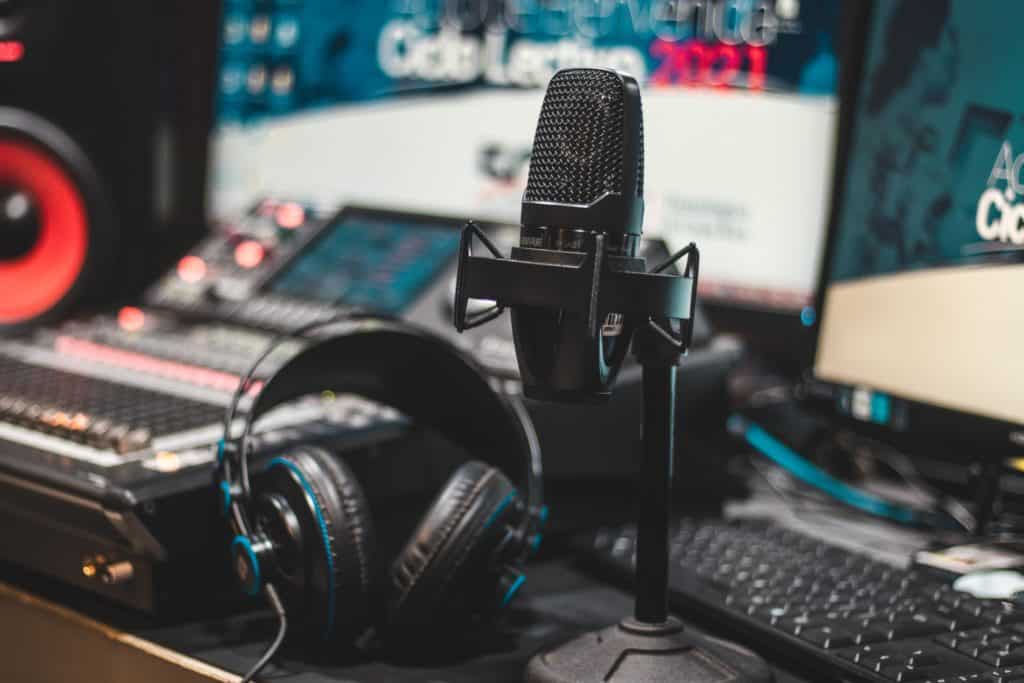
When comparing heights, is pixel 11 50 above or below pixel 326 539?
above

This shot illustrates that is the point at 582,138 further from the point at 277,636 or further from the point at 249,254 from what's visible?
the point at 249,254

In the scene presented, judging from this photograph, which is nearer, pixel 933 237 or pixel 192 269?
pixel 933 237

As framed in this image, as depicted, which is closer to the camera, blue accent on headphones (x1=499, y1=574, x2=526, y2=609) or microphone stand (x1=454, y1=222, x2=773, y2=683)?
microphone stand (x1=454, y1=222, x2=773, y2=683)

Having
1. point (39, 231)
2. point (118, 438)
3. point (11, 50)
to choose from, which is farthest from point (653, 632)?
point (11, 50)

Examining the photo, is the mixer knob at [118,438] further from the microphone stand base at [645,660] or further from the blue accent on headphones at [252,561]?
the microphone stand base at [645,660]

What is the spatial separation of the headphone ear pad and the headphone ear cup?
2 centimetres

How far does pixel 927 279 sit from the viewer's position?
2.79ft

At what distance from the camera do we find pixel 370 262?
1.07 metres

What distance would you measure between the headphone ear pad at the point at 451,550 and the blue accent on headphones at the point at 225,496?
97 millimetres

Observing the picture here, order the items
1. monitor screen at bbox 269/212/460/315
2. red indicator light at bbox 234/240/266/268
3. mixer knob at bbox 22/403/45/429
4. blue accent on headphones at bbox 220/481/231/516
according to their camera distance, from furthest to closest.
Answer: red indicator light at bbox 234/240/266/268 < monitor screen at bbox 269/212/460/315 < mixer knob at bbox 22/403/45/429 < blue accent on headphones at bbox 220/481/231/516

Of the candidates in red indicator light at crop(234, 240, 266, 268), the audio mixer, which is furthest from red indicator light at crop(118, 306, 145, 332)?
red indicator light at crop(234, 240, 266, 268)

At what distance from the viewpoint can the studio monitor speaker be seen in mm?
1144

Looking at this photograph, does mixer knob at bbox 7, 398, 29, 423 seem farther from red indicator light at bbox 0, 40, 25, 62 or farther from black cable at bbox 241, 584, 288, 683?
red indicator light at bbox 0, 40, 25, 62

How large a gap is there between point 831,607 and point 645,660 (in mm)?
154
